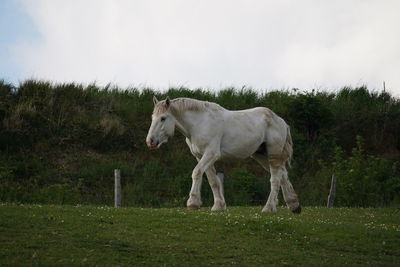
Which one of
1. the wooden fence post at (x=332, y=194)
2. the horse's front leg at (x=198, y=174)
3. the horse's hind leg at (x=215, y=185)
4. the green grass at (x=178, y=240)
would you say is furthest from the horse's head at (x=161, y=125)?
the wooden fence post at (x=332, y=194)

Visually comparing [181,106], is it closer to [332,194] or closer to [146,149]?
[332,194]

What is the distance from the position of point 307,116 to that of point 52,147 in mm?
11611

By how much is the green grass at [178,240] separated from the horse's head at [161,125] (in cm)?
174

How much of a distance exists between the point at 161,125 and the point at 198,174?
1446 millimetres

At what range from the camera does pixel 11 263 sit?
8.66 meters

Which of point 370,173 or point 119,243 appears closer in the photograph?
point 119,243

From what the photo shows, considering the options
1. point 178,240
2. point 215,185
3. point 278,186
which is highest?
point 278,186

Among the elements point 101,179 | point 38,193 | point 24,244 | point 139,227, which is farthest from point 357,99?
point 24,244

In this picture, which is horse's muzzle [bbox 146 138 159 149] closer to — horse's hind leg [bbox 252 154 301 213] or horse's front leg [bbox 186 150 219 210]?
horse's front leg [bbox 186 150 219 210]

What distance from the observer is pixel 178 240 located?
35.7 ft

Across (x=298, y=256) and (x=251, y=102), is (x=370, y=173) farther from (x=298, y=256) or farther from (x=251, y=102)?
(x=298, y=256)

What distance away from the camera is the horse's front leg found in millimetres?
14227

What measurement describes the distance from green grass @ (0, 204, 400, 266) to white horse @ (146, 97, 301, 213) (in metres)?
1.74

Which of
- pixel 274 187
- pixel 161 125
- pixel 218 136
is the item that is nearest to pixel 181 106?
pixel 161 125
